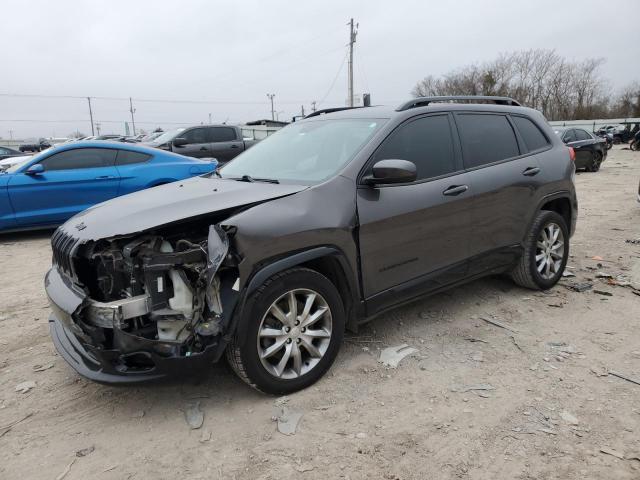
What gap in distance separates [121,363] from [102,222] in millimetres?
860

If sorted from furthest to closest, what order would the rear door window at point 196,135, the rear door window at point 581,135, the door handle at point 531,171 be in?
the rear door window at point 581,135 < the rear door window at point 196,135 < the door handle at point 531,171

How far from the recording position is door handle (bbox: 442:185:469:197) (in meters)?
3.62

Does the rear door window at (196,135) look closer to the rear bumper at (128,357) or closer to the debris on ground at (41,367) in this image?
the debris on ground at (41,367)

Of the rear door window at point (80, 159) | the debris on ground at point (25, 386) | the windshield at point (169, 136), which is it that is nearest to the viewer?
the debris on ground at point (25, 386)

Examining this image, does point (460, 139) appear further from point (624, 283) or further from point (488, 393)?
point (624, 283)

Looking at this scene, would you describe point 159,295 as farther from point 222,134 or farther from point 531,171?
point 222,134

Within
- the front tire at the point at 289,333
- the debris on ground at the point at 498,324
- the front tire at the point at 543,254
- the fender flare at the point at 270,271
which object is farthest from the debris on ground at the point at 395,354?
the front tire at the point at 543,254

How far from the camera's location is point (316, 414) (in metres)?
2.78

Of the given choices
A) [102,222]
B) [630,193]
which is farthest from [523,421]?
[630,193]

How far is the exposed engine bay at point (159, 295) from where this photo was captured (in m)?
2.50

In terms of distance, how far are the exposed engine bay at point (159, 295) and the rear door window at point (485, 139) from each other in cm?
231

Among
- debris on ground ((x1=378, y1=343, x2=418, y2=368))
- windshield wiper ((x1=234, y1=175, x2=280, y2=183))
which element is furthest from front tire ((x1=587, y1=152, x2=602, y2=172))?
windshield wiper ((x1=234, y1=175, x2=280, y2=183))

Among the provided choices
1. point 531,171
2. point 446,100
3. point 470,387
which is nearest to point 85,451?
A: point 470,387

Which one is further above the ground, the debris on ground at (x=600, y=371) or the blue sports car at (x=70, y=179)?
the blue sports car at (x=70, y=179)
